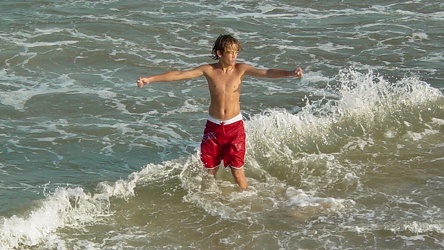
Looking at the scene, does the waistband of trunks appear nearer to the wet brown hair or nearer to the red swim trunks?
the red swim trunks

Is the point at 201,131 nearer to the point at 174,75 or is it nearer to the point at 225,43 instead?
the point at 174,75

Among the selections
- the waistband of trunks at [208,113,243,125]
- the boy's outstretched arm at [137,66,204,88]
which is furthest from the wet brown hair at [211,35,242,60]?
the waistband of trunks at [208,113,243,125]

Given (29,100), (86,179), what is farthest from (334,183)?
(29,100)

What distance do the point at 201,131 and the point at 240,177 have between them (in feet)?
7.17

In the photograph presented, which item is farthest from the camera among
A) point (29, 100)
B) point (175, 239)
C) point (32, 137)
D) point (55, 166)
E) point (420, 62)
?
point (420, 62)

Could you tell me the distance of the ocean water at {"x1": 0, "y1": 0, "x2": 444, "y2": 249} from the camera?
7.56 m

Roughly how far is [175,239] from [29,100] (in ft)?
15.9

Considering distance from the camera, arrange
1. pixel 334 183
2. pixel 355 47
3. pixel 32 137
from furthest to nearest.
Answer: pixel 355 47 → pixel 32 137 → pixel 334 183

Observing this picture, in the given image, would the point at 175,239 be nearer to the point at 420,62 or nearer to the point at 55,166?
the point at 55,166

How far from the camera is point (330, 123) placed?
34.0ft

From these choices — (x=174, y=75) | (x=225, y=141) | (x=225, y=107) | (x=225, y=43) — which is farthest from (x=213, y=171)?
(x=225, y=43)

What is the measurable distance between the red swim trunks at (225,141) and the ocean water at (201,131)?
0.43 m

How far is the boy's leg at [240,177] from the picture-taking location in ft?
→ 27.0

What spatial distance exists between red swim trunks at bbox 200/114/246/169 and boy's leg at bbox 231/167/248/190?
10 centimetres
